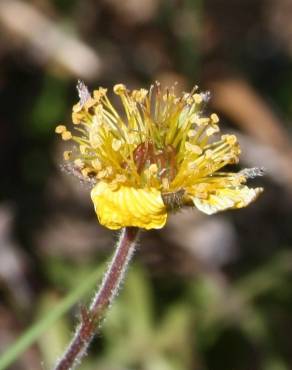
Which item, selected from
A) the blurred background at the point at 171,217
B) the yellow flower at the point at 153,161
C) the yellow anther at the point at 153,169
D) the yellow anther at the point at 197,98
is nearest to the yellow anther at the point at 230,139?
the yellow flower at the point at 153,161

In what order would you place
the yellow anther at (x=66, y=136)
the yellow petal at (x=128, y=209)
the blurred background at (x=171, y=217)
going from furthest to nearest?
1. the blurred background at (x=171, y=217)
2. the yellow anther at (x=66, y=136)
3. the yellow petal at (x=128, y=209)

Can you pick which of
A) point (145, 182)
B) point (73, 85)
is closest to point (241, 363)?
point (73, 85)

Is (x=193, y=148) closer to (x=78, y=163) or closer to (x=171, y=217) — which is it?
(x=78, y=163)

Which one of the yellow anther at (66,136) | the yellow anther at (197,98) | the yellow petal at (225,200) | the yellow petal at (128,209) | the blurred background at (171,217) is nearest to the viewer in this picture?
the yellow petal at (128,209)

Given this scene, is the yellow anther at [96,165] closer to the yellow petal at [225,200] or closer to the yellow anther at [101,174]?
the yellow anther at [101,174]

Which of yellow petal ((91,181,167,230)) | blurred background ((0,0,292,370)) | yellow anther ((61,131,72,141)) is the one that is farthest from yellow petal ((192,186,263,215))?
blurred background ((0,0,292,370))

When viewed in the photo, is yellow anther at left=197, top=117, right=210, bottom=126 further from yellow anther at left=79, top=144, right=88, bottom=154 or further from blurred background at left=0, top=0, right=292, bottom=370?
blurred background at left=0, top=0, right=292, bottom=370
